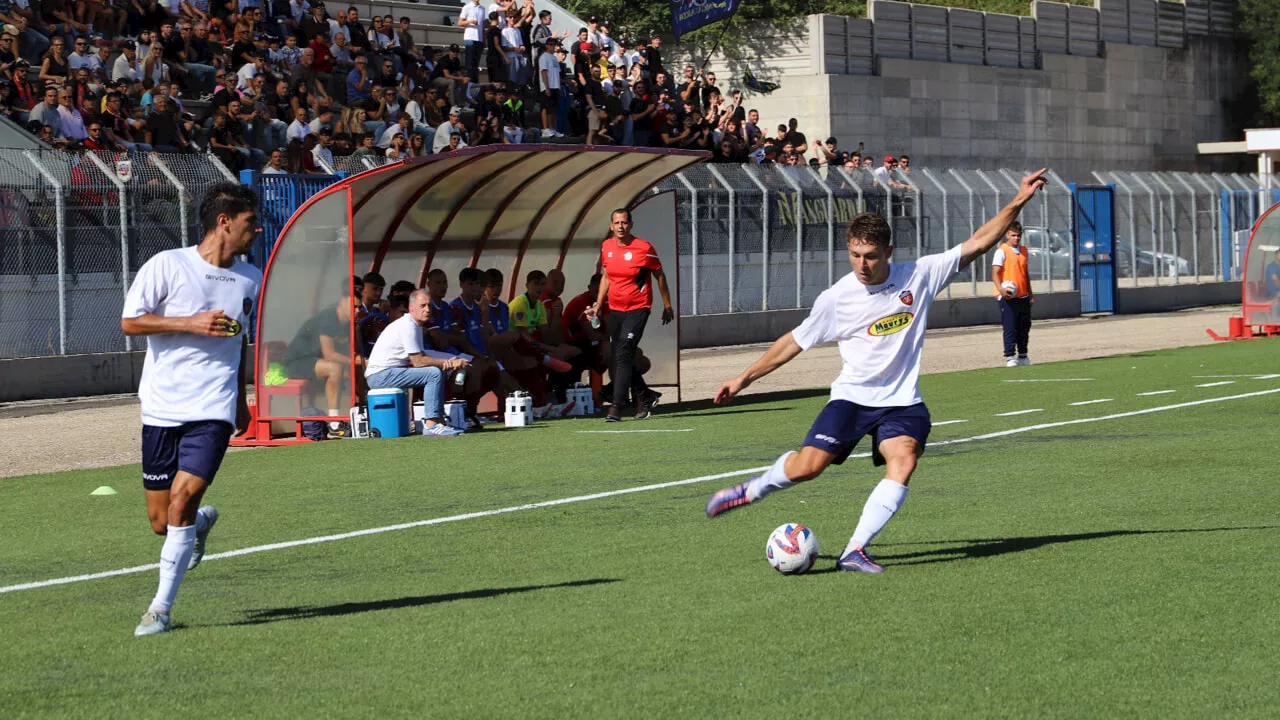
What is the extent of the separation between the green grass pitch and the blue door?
25.1 meters

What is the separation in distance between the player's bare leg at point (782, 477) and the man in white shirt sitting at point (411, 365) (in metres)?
8.01

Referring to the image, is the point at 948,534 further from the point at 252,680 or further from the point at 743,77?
the point at 743,77

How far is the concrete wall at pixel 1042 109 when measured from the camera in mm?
47500

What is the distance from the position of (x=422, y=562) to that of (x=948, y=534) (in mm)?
2774

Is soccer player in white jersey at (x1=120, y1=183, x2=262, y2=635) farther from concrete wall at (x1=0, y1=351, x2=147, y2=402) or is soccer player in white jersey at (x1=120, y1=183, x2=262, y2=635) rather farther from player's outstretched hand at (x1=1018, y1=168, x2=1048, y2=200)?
concrete wall at (x1=0, y1=351, x2=147, y2=402)

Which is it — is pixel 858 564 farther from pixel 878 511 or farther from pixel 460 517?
pixel 460 517

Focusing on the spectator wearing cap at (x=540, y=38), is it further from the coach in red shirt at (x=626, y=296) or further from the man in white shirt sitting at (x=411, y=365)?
the man in white shirt sitting at (x=411, y=365)

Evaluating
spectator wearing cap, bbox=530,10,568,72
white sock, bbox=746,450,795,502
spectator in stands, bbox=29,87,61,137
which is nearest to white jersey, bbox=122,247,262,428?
white sock, bbox=746,450,795,502

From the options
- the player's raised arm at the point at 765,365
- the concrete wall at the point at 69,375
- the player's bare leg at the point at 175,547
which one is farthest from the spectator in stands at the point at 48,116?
the player's bare leg at the point at 175,547

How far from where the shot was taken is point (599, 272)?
20.4 m

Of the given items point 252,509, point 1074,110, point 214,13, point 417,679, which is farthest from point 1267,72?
point 417,679

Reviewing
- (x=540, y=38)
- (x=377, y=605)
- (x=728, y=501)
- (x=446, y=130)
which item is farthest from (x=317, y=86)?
(x=377, y=605)

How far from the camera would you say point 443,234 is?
19.1 m

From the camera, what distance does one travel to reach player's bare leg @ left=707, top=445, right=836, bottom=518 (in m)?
8.58
